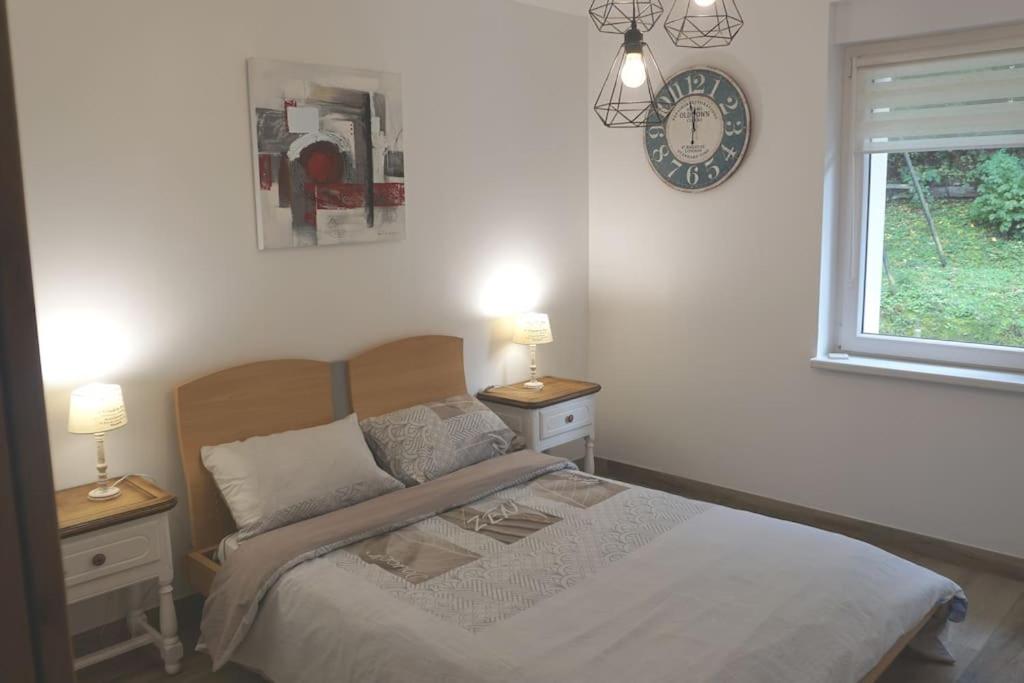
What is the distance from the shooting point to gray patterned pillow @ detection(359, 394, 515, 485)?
324 cm

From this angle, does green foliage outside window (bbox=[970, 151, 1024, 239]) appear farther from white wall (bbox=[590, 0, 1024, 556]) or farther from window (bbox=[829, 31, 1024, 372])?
white wall (bbox=[590, 0, 1024, 556])

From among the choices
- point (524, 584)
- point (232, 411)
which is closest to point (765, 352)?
point (524, 584)

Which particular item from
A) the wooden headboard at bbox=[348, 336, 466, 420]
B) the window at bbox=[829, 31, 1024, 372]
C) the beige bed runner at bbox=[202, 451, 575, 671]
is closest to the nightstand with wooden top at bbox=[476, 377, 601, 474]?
the wooden headboard at bbox=[348, 336, 466, 420]

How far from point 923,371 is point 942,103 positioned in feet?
3.52

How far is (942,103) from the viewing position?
3438 mm

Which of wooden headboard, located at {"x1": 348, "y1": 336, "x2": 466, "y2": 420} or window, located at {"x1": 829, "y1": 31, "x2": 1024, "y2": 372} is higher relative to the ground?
window, located at {"x1": 829, "y1": 31, "x2": 1024, "y2": 372}

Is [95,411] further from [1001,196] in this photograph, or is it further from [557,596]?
[1001,196]

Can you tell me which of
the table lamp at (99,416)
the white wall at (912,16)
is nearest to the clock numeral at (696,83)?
the white wall at (912,16)

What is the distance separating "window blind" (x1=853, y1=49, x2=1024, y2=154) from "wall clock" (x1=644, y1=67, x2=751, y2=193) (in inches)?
20.4

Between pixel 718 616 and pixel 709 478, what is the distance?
209cm

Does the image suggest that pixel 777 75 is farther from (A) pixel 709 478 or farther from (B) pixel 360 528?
(B) pixel 360 528

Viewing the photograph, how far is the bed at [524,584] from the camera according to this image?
82.0 inches

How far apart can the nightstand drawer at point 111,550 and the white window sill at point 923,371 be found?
274cm

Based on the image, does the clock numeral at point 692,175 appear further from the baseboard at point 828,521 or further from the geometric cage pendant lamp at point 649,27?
the baseboard at point 828,521
